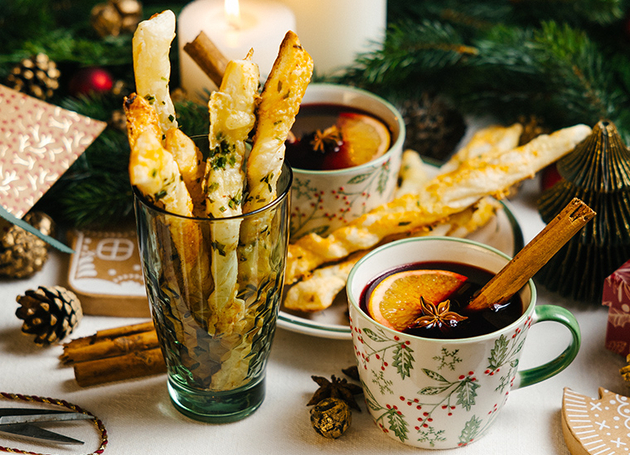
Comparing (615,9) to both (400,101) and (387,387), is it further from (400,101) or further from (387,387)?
(387,387)

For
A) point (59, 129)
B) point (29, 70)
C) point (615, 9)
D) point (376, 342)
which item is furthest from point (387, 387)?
point (615, 9)

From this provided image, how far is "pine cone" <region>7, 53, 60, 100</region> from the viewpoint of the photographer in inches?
39.9

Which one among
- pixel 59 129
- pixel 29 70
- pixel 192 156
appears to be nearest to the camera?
pixel 192 156

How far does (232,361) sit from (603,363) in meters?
0.44

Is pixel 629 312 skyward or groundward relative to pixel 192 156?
groundward

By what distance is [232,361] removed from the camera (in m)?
0.65

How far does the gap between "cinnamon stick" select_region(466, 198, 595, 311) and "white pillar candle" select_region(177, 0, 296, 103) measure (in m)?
0.50

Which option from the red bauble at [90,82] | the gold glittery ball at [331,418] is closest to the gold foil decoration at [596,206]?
the gold glittery ball at [331,418]

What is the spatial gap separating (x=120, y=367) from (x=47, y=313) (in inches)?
4.5

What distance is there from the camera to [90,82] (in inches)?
41.6

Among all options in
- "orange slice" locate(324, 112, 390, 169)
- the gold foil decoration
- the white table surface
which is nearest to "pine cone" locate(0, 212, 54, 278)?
the white table surface

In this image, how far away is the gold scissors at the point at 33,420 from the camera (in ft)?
2.13

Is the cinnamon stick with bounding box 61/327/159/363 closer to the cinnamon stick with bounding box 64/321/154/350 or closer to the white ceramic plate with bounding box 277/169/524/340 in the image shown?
the cinnamon stick with bounding box 64/321/154/350

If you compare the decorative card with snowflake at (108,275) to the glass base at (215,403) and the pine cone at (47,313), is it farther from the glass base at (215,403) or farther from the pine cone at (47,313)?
the glass base at (215,403)
